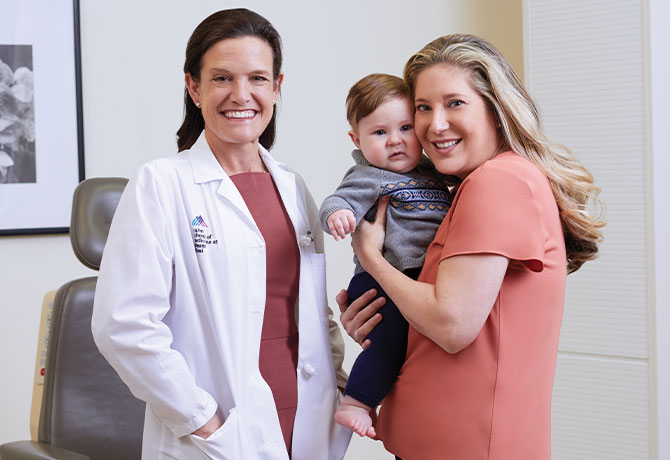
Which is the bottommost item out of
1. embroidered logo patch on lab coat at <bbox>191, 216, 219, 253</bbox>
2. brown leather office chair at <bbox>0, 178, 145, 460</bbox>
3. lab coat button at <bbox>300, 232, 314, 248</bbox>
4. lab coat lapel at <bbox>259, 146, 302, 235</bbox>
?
brown leather office chair at <bbox>0, 178, 145, 460</bbox>

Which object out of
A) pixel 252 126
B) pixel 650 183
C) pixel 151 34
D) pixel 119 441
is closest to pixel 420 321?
pixel 252 126

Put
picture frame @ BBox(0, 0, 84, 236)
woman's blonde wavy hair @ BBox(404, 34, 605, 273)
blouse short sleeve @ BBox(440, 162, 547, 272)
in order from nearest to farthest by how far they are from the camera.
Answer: blouse short sleeve @ BBox(440, 162, 547, 272) → woman's blonde wavy hair @ BBox(404, 34, 605, 273) → picture frame @ BBox(0, 0, 84, 236)

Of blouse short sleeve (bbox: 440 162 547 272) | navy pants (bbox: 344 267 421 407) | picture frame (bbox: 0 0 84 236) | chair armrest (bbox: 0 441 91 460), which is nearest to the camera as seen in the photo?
blouse short sleeve (bbox: 440 162 547 272)

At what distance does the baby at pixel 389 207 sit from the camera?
152 cm

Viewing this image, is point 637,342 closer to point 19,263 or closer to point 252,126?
point 252,126

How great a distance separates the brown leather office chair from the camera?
191cm

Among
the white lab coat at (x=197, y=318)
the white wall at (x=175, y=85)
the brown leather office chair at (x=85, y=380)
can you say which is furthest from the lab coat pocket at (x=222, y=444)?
the white wall at (x=175, y=85)

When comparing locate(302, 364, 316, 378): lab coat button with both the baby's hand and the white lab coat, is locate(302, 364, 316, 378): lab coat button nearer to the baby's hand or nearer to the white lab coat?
the white lab coat

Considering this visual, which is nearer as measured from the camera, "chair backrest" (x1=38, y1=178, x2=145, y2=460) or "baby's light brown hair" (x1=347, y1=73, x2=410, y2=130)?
"baby's light brown hair" (x1=347, y1=73, x2=410, y2=130)

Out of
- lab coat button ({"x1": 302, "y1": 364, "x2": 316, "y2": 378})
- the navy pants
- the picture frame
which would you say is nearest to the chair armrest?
lab coat button ({"x1": 302, "y1": 364, "x2": 316, "y2": 378})

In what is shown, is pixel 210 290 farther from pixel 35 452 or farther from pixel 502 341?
pixel 35 452

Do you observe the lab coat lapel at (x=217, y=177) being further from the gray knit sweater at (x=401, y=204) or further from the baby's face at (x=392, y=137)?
the baby's face at (x=392, y=137)

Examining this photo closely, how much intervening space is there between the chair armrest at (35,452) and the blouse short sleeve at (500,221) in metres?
1.07

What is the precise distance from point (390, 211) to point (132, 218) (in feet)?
1.74
